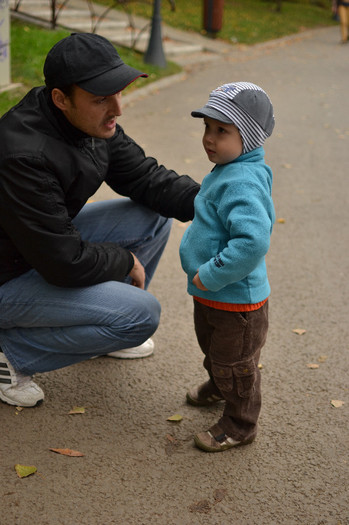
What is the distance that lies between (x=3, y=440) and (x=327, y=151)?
5.75 metres

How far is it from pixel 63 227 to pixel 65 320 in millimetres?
412

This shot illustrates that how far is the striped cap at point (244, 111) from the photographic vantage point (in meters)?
2.28

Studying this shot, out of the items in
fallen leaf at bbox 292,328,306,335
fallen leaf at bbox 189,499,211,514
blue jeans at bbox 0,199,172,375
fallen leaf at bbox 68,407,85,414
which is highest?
blue jeans at bbox 0,199,172,375

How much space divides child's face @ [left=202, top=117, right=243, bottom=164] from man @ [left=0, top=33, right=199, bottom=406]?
0.39 meters

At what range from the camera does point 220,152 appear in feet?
7.68

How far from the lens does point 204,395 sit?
296cm

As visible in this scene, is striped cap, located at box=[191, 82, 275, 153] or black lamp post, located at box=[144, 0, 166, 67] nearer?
striped cap, located at box=[191, 82, 275, 153]

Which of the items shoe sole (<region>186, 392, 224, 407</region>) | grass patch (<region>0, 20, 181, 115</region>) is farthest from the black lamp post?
shoe sole (<region>186, 392, 224, 407</region>)

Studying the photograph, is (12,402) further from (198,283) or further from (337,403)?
(337,403)

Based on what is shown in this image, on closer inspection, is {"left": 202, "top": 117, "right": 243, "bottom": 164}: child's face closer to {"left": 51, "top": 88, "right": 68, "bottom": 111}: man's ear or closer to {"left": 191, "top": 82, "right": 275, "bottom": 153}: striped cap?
{"left": 191, "top": 82, "right": 275, "bottom": 153}: striped cap

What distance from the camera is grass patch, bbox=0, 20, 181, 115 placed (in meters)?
7.46

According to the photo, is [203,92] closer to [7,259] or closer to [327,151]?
[327,151]

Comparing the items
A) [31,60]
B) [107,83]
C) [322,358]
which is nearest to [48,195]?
[107,83]

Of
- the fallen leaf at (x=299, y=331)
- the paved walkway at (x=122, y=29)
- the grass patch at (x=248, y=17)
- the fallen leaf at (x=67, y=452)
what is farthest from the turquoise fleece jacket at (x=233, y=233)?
the grass patch at (x=248, y=17)
